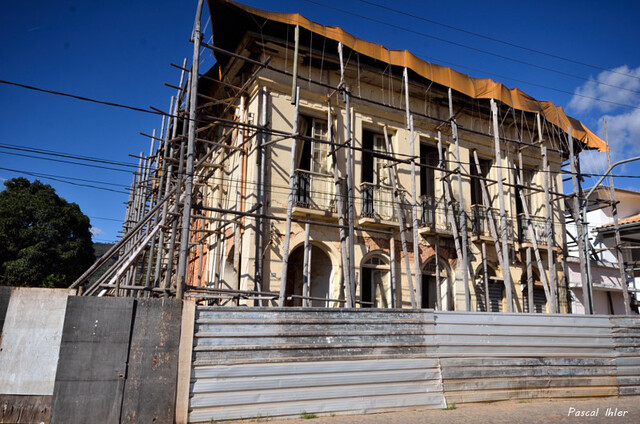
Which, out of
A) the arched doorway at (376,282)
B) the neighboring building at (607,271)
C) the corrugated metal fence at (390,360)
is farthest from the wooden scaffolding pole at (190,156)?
the neighboring building at (607,271)

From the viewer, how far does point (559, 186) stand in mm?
17547

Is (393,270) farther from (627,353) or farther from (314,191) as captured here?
(627,353)

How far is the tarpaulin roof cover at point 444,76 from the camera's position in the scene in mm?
12195

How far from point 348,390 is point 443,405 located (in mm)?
1658

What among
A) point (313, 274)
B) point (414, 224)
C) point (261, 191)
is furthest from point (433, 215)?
point (261, 191)

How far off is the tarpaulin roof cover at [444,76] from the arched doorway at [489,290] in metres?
5.67

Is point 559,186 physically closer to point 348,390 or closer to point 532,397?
point 532,397

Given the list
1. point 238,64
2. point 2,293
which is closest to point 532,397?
point 2,293

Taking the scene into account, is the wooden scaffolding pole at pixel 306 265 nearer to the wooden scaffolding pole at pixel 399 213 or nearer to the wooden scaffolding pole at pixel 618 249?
the wooden scaffolding pole at pixel 399 213

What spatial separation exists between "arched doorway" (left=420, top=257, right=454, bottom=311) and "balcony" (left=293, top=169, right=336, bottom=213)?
154 inches

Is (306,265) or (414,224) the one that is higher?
(414,224)

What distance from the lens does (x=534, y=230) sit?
52.2 ft

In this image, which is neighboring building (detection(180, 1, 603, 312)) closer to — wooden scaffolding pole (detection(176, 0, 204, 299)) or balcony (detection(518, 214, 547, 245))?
balcony (detection(518, 214, 547, 245))

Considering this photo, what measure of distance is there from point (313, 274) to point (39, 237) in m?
14.0
